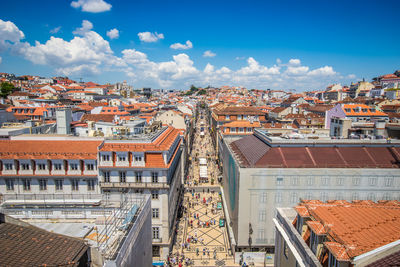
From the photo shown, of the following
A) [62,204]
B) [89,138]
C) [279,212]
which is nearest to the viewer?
[62,204]

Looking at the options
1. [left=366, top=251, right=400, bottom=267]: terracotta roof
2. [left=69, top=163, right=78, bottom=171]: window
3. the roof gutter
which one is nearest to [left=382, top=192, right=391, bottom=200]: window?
the roof gutter

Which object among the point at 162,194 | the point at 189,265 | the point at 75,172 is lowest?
the point at 189,265

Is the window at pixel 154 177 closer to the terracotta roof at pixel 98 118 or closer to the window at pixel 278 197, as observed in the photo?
the window at pixel 278 197

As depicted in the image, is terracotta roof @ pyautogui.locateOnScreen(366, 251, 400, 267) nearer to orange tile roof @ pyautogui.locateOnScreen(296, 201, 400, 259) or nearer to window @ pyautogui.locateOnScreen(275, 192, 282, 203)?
orange tile roof @ pyautogui.locateOnScreen(296, 201, 400, 259)

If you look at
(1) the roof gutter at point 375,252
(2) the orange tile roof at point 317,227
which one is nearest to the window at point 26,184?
(2) the orange tile roof at point 317,227

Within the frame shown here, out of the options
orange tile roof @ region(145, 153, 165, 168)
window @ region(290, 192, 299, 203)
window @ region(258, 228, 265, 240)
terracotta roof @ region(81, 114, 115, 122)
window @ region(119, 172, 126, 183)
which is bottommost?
window @ region(258, 228, 265, 240)

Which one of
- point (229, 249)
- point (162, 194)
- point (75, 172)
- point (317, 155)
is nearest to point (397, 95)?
point (317, 155)

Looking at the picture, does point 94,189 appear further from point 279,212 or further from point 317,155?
point 317,155
